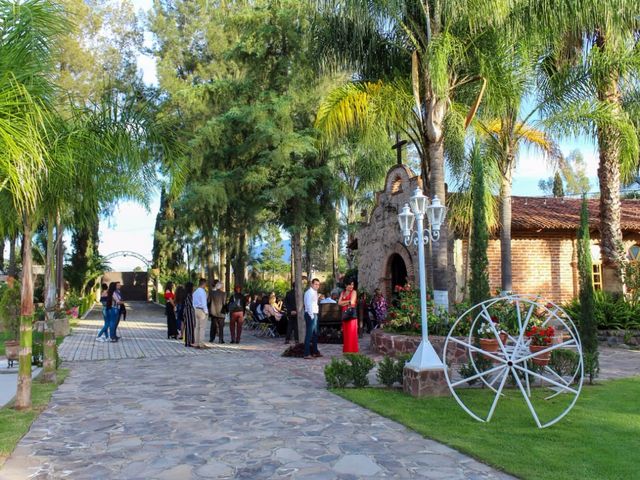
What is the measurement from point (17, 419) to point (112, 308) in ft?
33.0

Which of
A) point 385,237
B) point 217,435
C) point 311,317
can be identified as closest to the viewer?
point 217,435

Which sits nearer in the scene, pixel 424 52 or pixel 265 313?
pixel 424 52

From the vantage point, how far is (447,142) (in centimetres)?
1466

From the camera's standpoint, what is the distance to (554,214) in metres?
19.5

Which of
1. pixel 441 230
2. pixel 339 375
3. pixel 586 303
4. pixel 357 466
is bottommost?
pixel 357 466

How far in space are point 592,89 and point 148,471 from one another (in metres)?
14.3

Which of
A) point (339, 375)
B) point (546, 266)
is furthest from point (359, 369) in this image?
point (546, 266)

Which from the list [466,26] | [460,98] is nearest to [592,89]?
[460,98]

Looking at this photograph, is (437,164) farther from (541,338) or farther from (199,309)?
(199,309)

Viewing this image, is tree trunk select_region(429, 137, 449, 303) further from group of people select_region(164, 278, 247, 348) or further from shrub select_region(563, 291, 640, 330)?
group of people select_region(164, 278, 247, 348)

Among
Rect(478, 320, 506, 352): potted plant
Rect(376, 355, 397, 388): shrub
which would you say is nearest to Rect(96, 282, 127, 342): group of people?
Rect(376, 355, 397, 388): shrub

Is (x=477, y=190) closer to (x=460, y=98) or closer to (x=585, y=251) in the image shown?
(x=585, y=251)

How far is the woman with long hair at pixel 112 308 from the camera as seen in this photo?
53.0ft

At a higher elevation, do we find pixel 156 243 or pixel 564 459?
pixel 156 243
